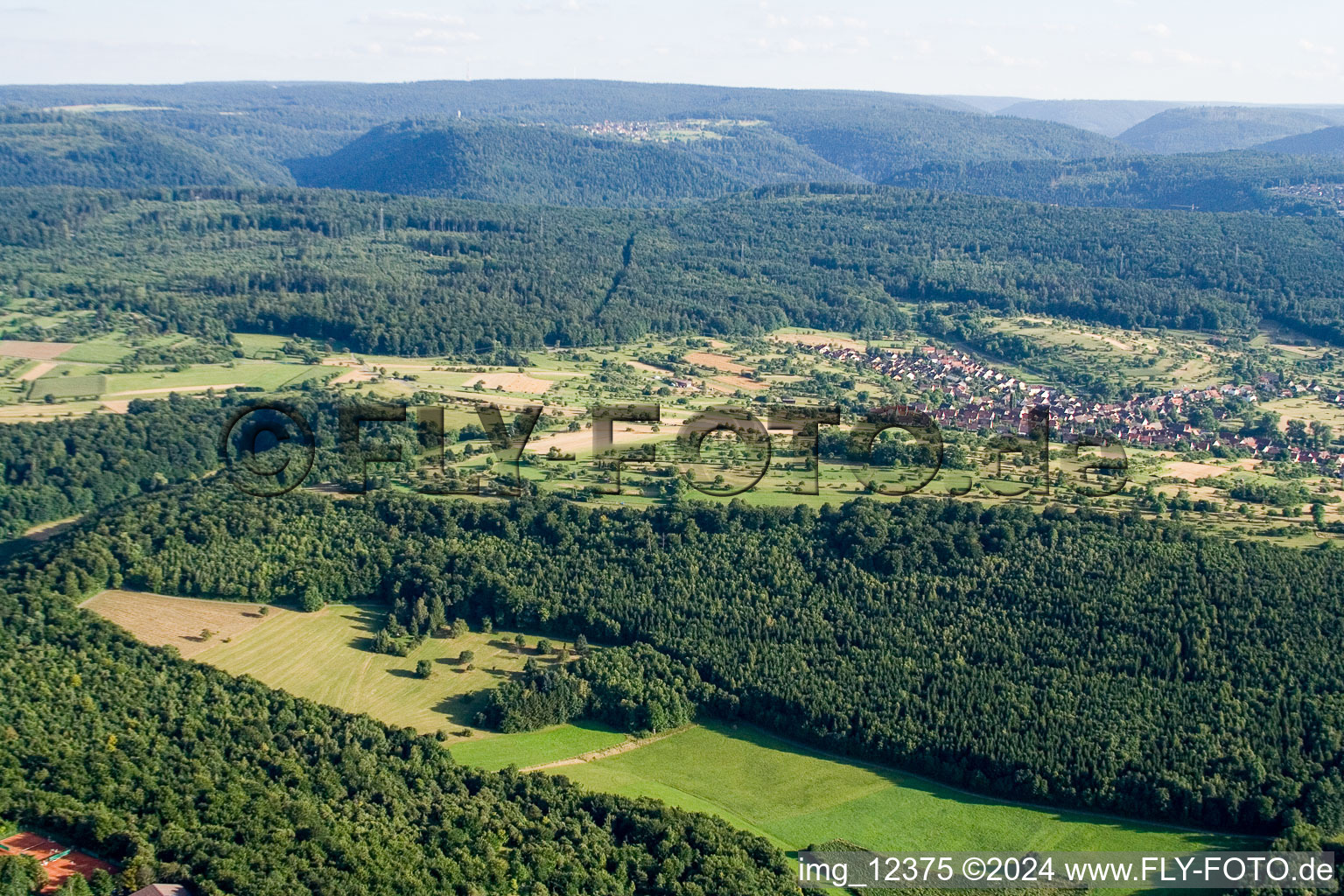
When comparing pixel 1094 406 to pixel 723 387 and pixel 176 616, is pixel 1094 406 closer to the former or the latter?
pixel 723 387

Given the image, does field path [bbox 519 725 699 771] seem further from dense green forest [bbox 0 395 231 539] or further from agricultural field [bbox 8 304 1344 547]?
dense green forest [bbox 0 395 231 539]

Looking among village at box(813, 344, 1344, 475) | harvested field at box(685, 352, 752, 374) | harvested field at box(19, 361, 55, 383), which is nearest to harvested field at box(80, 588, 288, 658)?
harvested field at box(19, 361, 55, 383)

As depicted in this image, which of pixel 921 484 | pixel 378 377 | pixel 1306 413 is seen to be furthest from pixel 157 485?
pixel 1306 413

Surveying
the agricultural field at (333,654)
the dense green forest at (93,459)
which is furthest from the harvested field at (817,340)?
the agricultural field at (333,654)

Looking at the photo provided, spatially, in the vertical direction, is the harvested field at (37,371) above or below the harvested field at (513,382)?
below

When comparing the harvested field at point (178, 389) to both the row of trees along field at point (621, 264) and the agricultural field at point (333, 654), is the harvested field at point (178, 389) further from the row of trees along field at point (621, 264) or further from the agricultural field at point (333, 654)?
the agricultural field at point (333, 654)

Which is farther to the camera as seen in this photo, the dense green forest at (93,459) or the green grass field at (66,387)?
the green grass field at (66,387)
